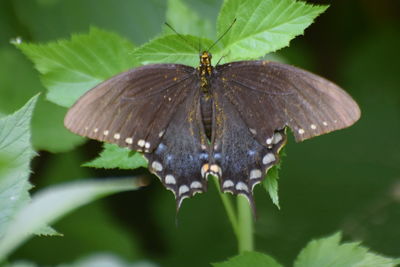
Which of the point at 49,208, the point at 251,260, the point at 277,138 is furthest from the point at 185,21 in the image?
the point at 49,208

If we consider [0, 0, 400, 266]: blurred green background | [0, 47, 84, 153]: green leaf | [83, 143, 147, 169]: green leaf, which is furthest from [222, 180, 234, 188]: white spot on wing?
[0, 0, 400, 266]: blurred green background

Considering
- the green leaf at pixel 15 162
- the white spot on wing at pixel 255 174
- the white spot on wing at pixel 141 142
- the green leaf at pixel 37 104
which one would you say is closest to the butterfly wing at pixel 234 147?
the white spot on wing at pixel 255 174

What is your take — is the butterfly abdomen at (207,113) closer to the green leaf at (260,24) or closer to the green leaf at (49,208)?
the green leaf at (260,24)

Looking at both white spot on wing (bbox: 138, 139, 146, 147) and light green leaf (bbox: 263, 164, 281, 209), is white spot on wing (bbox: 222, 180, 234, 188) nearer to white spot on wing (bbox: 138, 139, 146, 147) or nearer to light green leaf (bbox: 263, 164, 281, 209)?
light green leaf (bbox: 263, 164, 281, 209)

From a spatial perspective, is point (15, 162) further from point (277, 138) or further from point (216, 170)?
point (277, 138)

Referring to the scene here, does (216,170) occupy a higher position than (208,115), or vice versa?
(208,115)

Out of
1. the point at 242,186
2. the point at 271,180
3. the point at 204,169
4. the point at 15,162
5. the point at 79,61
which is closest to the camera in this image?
the point at 15,162
